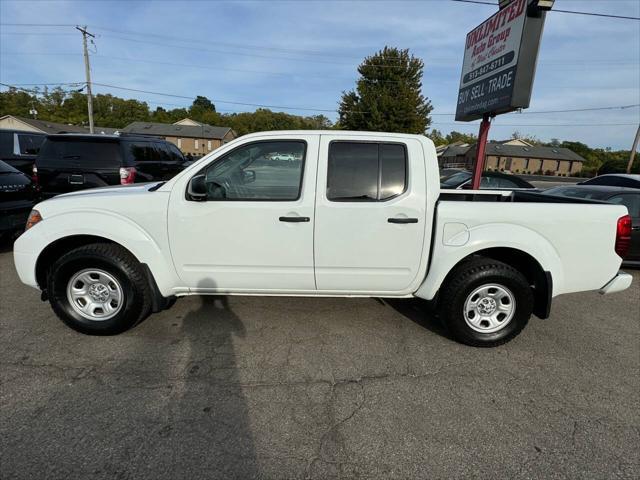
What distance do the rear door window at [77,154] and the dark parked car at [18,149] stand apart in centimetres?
258

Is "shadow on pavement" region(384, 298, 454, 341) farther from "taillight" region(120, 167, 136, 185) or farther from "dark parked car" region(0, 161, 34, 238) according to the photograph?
"dark parked car" region(0, 161, 34, 238)

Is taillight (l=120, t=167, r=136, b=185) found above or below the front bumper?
above

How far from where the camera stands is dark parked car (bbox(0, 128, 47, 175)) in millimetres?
8289

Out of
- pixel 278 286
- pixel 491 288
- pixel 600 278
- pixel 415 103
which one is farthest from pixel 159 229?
pixel 415 103

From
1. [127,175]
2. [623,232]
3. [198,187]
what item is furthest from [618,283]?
[127,175]

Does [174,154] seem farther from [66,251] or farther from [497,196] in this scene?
[497,196]

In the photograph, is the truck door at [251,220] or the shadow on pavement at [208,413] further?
the truck door at [251,220]

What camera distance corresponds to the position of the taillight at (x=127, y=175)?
642 centimetres

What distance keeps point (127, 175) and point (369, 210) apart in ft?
17.4

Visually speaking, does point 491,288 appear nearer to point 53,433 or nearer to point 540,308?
point 540,308

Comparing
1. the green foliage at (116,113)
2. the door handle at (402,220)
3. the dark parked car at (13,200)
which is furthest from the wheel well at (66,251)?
the green foliage at (116,113)

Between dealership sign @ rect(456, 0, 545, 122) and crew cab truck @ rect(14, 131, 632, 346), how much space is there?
2.82 m

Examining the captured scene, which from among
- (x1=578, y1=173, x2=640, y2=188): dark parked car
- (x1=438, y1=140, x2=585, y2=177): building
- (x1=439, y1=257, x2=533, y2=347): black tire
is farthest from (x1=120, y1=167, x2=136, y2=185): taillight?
(x1=438, y1=140, x2=585, y2=177): building

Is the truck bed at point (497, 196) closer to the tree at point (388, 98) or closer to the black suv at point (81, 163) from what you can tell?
the black suv at point (81, 163)
